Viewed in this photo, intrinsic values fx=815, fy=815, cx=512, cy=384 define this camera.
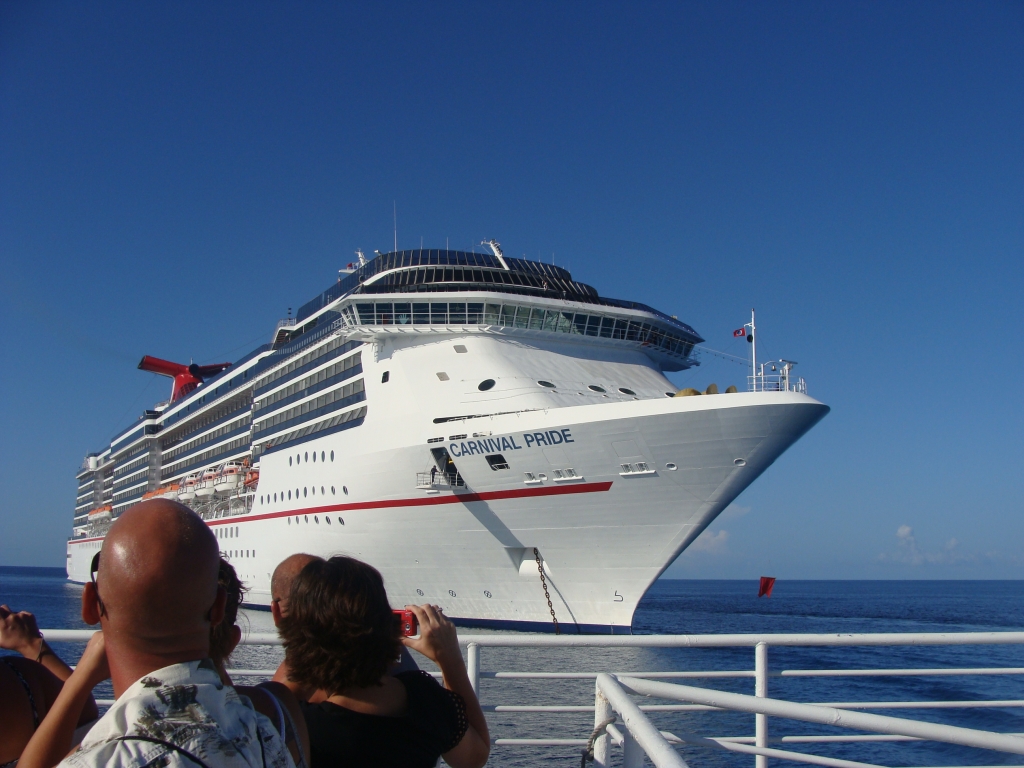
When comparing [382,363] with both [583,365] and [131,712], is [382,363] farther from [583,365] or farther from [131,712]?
[131,712]

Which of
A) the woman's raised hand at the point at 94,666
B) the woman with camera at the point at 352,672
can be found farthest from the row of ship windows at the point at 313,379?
the woman's raised hand at the point at 94,666

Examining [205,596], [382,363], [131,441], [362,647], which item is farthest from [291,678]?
[131,441]

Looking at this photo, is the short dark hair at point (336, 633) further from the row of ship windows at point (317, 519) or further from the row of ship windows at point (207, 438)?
the row of ship windows at point (207, 438)

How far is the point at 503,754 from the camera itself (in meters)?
10.9

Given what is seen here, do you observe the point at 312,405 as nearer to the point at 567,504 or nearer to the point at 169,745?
the point at 567,504

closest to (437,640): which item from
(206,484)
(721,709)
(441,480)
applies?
(721,709)

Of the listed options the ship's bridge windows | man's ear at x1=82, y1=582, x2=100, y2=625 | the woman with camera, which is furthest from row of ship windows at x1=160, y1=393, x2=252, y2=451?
man's ear at x1=82, y1=582, x2=100, y2=625

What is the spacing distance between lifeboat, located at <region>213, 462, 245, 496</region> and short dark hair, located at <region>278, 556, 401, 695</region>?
105 feet

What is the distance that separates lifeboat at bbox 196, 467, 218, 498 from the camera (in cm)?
3469

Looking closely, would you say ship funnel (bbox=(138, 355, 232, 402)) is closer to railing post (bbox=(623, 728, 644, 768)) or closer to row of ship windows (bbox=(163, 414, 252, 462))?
row of ship windows (bbox=(163, 414, 252, 462))

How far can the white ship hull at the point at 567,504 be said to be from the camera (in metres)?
18.8

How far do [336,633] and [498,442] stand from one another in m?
17.4

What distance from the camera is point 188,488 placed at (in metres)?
37.3

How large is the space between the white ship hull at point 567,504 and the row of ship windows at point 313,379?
3223mm
